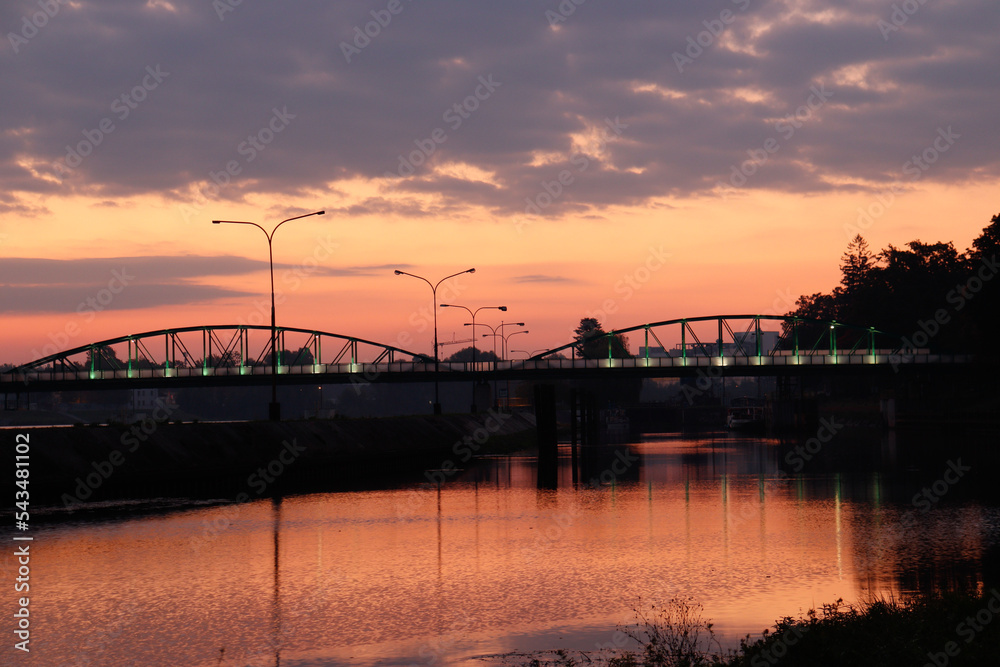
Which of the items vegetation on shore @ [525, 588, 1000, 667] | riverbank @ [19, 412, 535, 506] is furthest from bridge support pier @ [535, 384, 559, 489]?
vegetation on shore @ [525, 588, 1000, 667]

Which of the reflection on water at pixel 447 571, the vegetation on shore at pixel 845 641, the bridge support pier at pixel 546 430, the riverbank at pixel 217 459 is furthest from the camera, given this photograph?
the bridge support pier at pixel 546 430

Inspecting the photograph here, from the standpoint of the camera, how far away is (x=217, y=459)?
131 ft

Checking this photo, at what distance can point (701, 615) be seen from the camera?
13.7 m

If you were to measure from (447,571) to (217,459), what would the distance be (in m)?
24.4

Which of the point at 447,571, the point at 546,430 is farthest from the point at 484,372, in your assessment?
the point at 447,571

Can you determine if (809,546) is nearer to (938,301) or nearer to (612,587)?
(612,587)

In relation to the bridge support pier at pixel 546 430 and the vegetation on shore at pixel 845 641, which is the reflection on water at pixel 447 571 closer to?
the vegetation on shore at pixel 845 641

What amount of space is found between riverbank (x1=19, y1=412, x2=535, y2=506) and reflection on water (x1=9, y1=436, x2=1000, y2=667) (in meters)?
5.87

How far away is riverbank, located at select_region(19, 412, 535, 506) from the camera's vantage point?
3189cm

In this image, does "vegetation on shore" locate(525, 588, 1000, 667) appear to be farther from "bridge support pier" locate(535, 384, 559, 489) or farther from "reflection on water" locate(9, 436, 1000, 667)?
"bridge support pier" locate(535, 384, 559, 489)

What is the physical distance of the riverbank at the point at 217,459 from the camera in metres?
31.9

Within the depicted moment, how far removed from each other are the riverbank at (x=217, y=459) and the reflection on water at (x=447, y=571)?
5871 mm

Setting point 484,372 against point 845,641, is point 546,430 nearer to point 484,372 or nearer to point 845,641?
point 484,372

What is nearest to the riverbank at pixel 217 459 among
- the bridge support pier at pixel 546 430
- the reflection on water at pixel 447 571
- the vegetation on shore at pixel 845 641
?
the bridge support pier at pixel 546 430
